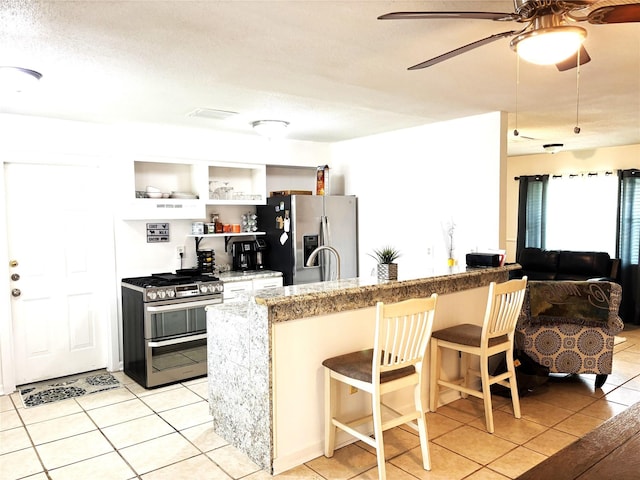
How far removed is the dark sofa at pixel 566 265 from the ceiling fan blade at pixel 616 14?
16.5 ft

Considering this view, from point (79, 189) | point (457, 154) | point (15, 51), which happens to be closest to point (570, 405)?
point (457, 154)

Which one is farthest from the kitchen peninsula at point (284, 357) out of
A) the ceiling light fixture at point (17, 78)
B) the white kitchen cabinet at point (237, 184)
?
the white kitchen cabinet at point (237, 184)

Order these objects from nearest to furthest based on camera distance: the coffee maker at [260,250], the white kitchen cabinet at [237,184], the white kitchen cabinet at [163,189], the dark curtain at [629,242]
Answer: the white kitchen cabinet at [163,189]
the white kitchen cabinet at [237,184]
the coffee maker at [260,250]
the dark curtain at [629,242]

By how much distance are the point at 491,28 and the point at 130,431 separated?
335 cm

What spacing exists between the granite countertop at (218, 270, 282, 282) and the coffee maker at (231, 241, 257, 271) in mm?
138

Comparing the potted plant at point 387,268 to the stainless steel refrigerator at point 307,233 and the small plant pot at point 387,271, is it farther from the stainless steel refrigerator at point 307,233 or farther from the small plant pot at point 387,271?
the stainless steel refrigerator at point 307,233

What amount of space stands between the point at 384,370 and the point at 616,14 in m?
1.87

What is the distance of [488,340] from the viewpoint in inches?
129

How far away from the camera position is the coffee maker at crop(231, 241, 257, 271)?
5.52 meters

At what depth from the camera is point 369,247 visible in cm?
576

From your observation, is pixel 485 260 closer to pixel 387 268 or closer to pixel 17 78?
pixel 387 268

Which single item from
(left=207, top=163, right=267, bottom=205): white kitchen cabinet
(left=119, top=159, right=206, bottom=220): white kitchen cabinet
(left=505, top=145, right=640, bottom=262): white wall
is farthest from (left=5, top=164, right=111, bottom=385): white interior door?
(left=505, top=145, right=640, bottom=262): white wall

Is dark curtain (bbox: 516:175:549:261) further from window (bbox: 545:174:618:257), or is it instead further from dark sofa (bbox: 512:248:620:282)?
dark sofa (bbox: 512:248:620:282)

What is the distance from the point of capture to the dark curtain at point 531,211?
7.29m
